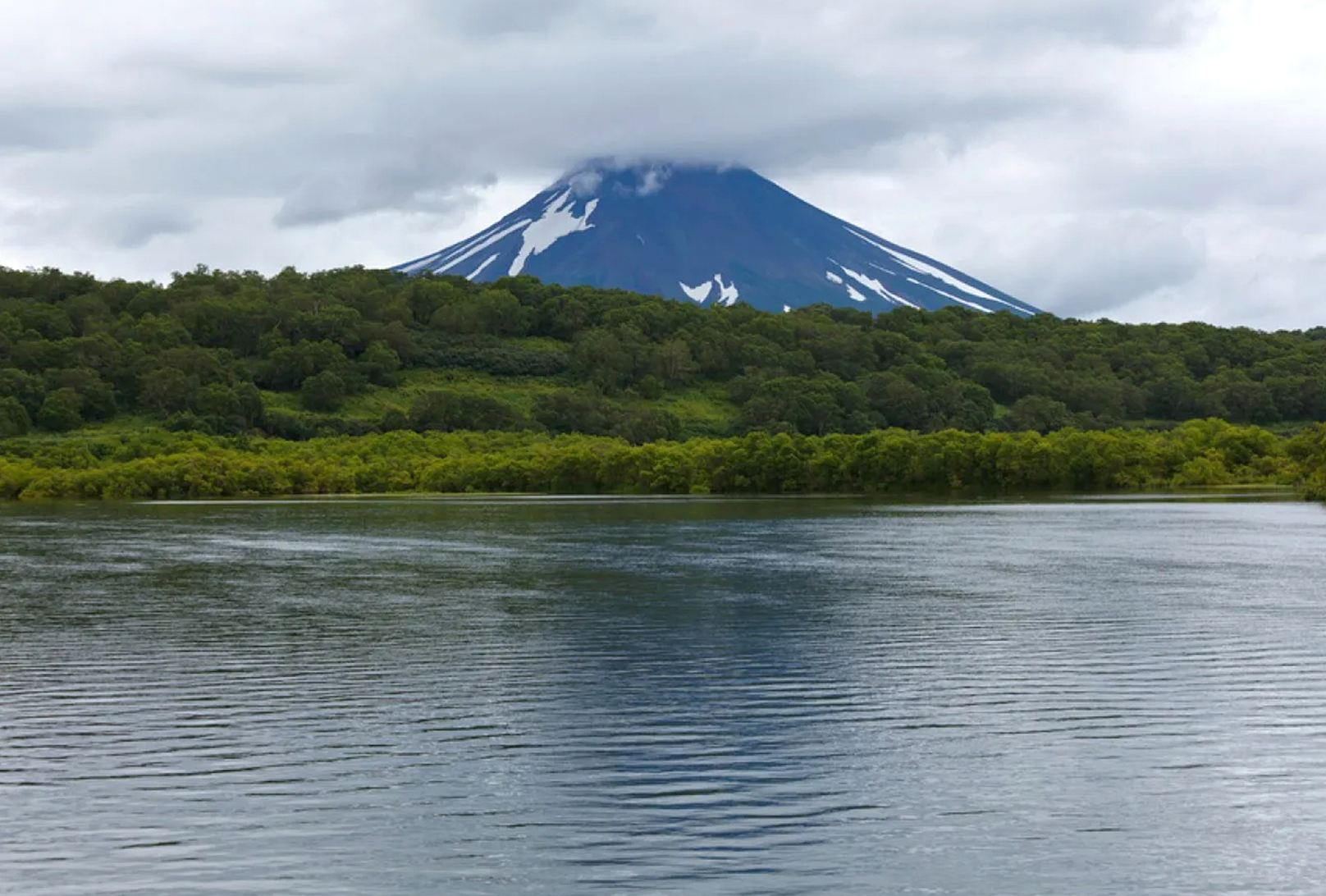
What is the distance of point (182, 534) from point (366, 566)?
71.8 ft

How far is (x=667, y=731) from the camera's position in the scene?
2348cm

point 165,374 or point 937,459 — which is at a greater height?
point 165,374

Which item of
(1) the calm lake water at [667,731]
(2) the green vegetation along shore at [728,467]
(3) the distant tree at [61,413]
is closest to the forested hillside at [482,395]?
(3) the distant tree at [61,413]

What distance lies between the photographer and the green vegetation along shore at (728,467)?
Answer: 124750 millimetres

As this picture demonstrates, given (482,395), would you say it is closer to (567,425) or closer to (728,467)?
(567,425)

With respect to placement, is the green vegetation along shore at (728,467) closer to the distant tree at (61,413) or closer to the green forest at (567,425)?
the green forest at (567,425)

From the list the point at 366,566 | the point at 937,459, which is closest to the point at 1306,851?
the point at 366,566

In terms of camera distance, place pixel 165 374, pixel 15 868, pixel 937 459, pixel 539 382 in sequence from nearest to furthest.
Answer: pixel 15 868 → pixel 937 459 → pixel 165 374 → pixel 539 382

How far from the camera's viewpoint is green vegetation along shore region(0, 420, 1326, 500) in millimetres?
124750

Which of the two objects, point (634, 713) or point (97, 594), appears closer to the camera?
point (634, 713)

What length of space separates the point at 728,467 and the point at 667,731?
345 feet

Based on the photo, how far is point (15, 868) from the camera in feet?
53.4

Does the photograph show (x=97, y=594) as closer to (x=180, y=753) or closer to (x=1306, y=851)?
(x=180, y=753)

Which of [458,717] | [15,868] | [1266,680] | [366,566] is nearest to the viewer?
[15,868]
